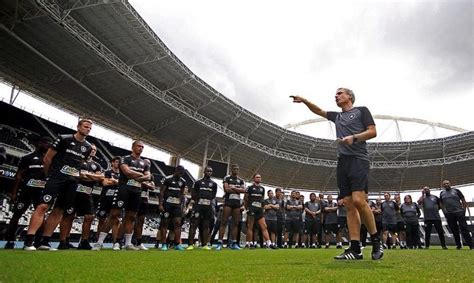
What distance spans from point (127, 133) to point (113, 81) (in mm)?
6892

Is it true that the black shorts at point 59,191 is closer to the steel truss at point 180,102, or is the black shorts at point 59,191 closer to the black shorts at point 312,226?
the black shorts at point 312,226

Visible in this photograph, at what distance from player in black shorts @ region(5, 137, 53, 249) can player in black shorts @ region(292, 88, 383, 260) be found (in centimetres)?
502

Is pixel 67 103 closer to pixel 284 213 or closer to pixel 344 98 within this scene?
pixel 284 213

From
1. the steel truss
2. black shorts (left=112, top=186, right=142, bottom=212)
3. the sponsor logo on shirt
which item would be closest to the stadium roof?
the steel truss

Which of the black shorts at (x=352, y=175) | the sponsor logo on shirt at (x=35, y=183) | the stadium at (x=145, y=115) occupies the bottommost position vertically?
the sponsor logo on shirt at (x=35, y=183)

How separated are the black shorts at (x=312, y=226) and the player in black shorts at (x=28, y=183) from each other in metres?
9.53

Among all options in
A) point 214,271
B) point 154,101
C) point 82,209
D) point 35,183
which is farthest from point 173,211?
point 154,101

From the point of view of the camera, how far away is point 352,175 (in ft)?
12.7

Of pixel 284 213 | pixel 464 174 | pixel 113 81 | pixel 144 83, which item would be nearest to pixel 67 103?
pixel 113 81

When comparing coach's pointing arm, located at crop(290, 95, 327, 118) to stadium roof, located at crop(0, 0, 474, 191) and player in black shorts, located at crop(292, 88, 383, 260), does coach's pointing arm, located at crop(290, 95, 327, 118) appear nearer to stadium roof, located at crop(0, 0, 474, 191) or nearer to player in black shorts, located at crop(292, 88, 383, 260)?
player in black shorts, located at crop(292, 88, 383, 260)

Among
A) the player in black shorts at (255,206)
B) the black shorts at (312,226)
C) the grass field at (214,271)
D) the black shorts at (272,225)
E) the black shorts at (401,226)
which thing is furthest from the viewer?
the black shorts at (401,226)

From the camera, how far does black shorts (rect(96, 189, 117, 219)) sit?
7.07 m

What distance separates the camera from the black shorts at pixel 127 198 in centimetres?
603

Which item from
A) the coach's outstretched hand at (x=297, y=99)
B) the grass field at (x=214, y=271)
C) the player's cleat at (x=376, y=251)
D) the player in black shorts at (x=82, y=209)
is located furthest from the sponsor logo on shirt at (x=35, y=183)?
the player's cleat at (x=376, y=251)
